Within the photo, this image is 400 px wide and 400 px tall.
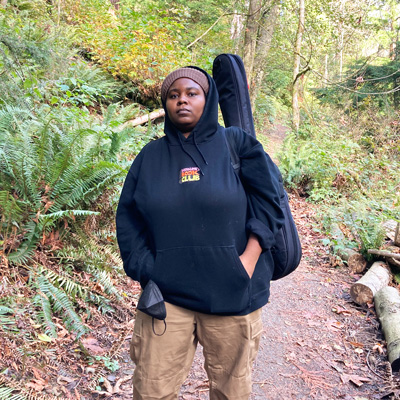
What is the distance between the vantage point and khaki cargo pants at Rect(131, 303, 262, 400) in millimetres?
1882

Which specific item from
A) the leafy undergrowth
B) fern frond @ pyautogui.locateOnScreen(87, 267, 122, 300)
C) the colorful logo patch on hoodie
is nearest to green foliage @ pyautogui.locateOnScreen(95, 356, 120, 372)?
the leafy undergrowth

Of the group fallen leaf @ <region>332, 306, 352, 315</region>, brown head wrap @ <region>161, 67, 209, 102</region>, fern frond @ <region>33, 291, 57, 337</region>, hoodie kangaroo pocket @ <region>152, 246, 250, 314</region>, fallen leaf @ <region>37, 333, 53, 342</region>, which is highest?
brown head wrap @ <region>161, 67, 209, 102</region>

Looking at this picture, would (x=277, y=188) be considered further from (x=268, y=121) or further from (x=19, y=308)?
(x=268, y=121)

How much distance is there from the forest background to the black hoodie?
5.28 feet

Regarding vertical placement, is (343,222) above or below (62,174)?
below

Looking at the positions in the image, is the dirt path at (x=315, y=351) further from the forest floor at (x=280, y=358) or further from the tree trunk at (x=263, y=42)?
the tree trunk at (x=263, y=42)

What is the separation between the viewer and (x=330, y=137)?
15.0 metres

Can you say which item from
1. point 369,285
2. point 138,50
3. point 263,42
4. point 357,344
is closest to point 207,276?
point 357,344

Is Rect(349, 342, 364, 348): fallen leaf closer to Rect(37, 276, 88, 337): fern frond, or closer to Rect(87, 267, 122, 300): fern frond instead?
Rect(87, 267, 122, 300): fern frond

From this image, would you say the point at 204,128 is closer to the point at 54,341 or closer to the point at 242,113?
the point at 242,113

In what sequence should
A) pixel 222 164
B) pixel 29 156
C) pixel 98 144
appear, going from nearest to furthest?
pixel 222 164
pixel 29 156
pixel 98 144

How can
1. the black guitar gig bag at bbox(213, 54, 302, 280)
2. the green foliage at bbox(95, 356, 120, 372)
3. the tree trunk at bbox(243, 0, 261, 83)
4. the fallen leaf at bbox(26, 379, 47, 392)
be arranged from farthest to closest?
1. the tree trunk at bbox(243, 0, 261, 83)
2. the green foliage at bbox(95, 356, 120, 372)
3. the fallen leaf at bbox(26, 379, 47, 392)
4. the black guitar gig bag at bbox(213, 54, 302, 280)

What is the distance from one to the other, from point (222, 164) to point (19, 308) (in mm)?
2409

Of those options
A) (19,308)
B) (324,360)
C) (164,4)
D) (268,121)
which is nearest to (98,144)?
(19,308)
